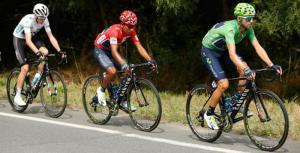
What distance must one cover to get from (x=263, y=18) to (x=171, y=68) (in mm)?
5745

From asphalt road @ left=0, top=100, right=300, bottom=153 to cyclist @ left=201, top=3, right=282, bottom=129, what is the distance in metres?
0.51

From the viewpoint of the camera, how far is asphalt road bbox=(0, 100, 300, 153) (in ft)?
25.8

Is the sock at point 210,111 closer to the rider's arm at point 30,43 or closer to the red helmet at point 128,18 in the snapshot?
the red helmet at point 128,18

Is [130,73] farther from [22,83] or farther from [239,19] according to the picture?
[22,83]

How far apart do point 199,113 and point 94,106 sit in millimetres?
2078

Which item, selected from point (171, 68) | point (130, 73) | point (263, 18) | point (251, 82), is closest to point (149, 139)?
point (130, 73)

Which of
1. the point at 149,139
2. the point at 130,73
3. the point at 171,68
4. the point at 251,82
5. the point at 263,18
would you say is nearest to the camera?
the point at 251,82

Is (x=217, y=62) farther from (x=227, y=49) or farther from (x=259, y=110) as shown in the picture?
(x=259, y=110)

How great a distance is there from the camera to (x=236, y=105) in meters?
8.14

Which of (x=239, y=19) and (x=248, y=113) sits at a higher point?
(x=239, y=19)

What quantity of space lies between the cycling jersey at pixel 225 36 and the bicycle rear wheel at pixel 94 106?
220 cm

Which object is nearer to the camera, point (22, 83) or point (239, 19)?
point (239, 19)

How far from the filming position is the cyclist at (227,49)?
7906mm

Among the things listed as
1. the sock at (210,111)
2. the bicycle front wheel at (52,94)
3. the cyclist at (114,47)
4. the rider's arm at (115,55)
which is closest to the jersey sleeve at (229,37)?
the sock at (210,111)
